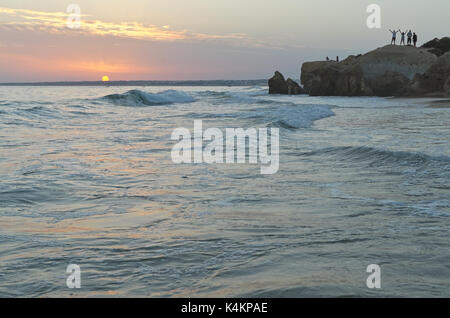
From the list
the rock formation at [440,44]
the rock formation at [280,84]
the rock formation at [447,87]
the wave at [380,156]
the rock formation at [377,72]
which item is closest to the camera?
the wave at [380,156]

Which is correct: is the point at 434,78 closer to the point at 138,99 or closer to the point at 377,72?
the point at 377,72

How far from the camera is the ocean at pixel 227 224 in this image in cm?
376

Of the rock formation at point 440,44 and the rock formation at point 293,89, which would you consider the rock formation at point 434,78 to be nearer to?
the rock formation at point 440,44

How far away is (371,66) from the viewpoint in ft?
163

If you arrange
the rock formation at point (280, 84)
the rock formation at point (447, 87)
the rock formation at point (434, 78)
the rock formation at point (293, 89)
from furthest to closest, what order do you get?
the rock formation at point (280, 84)
the rock formation at point (293, 89)
the rock formation at point (434, 78)
the rock formation at point (447, 87)

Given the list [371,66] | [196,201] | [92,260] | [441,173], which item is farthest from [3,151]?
[371,66]

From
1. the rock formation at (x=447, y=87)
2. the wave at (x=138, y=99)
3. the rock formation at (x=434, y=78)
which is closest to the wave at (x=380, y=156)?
the wave at (x=138, y=99)

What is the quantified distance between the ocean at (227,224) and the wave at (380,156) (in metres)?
0.04

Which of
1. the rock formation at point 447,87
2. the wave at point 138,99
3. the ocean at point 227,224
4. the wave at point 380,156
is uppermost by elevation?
the rock formation at point 447,87

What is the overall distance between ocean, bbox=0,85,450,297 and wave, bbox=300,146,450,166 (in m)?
0.04

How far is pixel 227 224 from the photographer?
534 cm

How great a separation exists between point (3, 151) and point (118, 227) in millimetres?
7094

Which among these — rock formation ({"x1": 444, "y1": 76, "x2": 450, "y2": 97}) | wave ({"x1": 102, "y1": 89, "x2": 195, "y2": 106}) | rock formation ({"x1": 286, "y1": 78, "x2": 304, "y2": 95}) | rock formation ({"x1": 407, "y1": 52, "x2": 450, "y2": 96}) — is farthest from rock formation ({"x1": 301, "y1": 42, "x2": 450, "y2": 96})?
wave ({"x1": 102, "y1": 89, "x2": 195, "y2": 106})

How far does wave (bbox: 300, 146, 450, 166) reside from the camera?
9.08m
